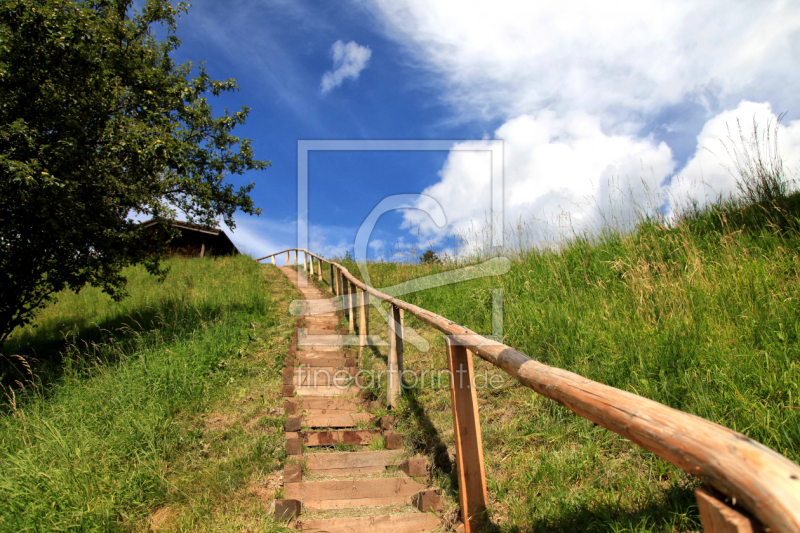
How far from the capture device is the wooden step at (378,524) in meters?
3.20

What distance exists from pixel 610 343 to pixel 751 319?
3.48 feet

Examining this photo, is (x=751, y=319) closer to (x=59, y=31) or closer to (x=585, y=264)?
(x=585, y=264)

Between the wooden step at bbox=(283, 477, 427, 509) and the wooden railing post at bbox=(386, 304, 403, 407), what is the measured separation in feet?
4.85

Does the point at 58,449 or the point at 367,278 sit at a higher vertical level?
the point at 367,278

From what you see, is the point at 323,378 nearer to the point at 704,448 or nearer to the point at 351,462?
the point at 351,462

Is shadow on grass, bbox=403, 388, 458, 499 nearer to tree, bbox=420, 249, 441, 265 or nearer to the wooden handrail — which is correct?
the wooden handrail

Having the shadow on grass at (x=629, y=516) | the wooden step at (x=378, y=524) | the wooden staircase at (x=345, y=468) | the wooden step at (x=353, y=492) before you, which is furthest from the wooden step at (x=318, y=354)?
the shadow on grass at (x=629, y=516)

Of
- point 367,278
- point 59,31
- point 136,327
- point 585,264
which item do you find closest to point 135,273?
point 136,327

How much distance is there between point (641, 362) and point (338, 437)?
311 centimetres

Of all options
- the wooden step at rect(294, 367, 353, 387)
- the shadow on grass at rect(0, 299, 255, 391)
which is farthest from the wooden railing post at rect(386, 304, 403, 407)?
the shadow on grass at rect(0, 299, 255, 391)

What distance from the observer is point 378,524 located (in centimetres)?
323

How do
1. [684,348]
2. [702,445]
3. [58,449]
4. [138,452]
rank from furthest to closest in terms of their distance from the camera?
1. [138,452]
2. [58,449]
3. [684,348]
4. [702,445]

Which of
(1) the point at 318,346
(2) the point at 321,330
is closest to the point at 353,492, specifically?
(1) the point at 318,346

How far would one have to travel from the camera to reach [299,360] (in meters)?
6.95
